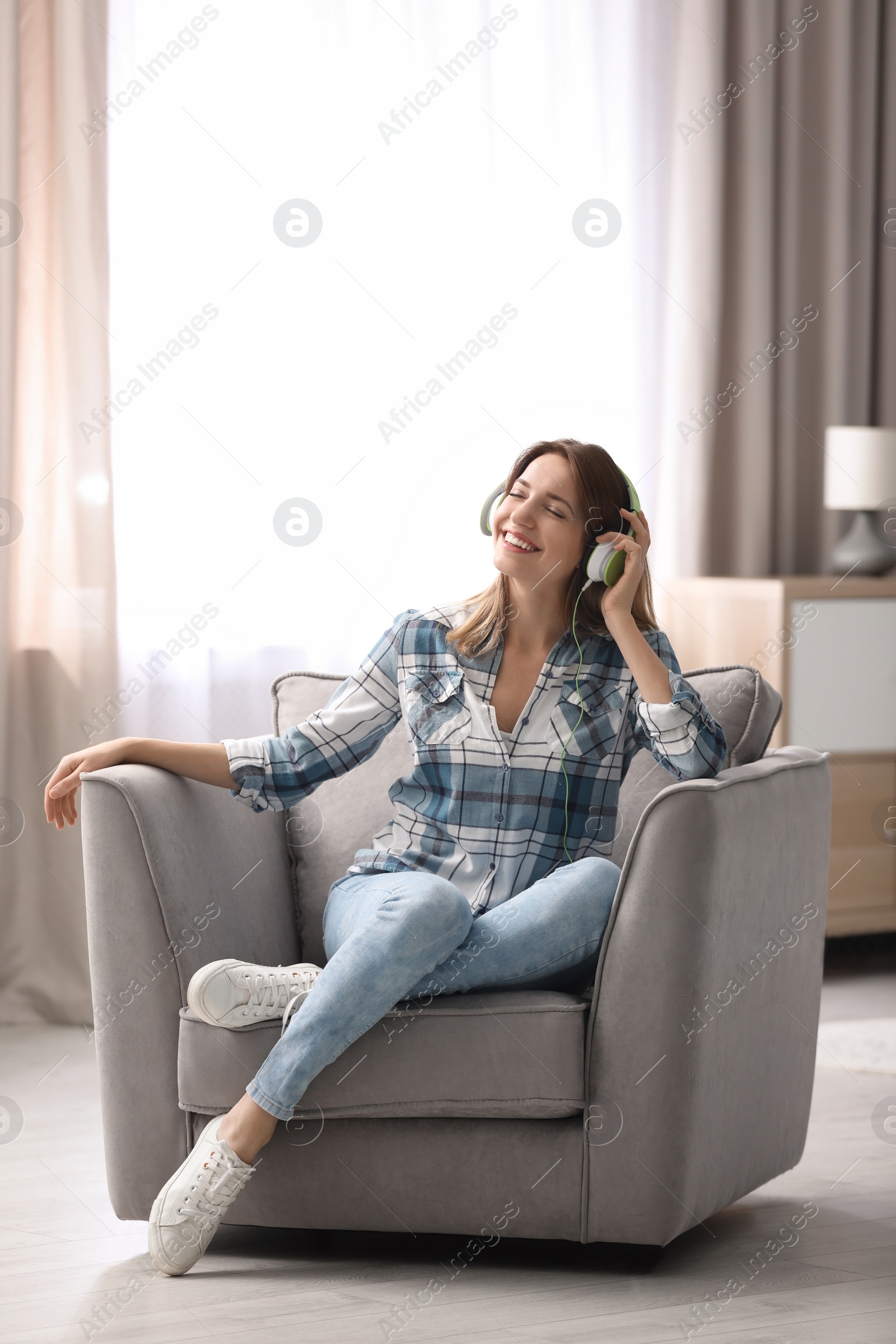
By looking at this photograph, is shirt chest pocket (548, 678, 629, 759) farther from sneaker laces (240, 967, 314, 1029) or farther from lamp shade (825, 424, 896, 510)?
lamp shade (825, 424, 896, 510)

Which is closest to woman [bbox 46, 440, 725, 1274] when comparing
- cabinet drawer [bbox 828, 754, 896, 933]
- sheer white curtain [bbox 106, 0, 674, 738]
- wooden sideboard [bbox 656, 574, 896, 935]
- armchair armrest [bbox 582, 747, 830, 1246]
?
armchair armrest [bbox 582, 747, 830, 1246]

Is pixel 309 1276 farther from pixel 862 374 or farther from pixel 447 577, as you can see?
pixel 862 374

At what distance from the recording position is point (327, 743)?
1.92 metres

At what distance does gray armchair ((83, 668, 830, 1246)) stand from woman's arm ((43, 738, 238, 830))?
4cm

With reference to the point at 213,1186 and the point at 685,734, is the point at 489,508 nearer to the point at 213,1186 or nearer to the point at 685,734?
the point at 685,734

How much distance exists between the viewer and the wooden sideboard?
3174 millimetres

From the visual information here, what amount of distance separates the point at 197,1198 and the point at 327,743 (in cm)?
61

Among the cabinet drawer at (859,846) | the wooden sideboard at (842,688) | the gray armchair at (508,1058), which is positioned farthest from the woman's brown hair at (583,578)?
the cabinet drawer at (859,846)

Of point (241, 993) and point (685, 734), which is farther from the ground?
point (685, 734)

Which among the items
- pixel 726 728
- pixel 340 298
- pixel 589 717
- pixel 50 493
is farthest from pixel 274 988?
pixel 340 298

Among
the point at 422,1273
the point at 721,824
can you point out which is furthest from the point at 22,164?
the point at 422,1273

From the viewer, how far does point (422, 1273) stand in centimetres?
171

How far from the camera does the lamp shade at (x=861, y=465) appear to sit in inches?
129

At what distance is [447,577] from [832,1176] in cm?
162
